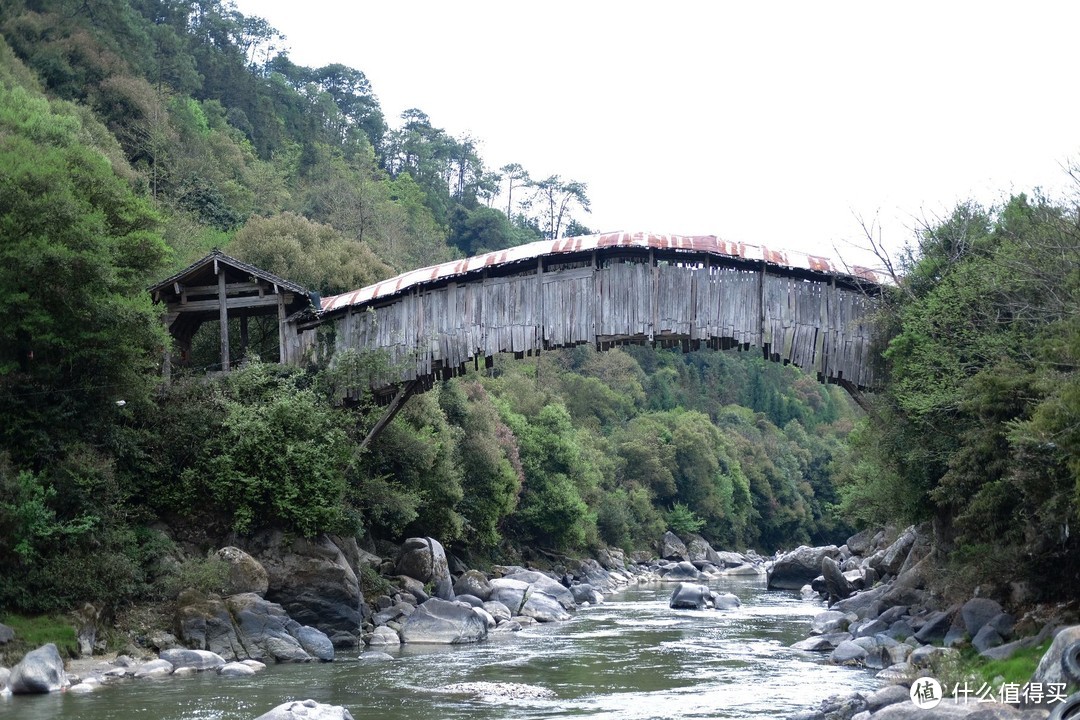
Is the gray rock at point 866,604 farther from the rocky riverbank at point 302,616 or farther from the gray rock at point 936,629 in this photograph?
the rocky riverbank at point 302,616

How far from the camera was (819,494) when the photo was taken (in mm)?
76062

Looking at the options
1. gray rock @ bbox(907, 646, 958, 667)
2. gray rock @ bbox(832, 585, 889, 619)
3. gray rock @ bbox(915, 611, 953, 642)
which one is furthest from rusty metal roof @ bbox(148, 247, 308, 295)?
gray rock @ bbox(907, 646, 958, 667)

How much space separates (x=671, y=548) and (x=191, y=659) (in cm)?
4249

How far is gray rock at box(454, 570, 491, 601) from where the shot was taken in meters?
26.3

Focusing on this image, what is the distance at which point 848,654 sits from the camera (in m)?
17.9

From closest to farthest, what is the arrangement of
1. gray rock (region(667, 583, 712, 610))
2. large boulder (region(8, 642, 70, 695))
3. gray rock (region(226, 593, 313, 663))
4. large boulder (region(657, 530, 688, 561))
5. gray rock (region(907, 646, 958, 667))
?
large boulder (region(8, 642, 70, 695)) → gray rock (region(907, 646, 958, 667)) → gray rock (region(226, 593, 313, 663)) → gray rock (region(667, 583, 712, 610)) → large boulder (region(657, 530, 688, 561))

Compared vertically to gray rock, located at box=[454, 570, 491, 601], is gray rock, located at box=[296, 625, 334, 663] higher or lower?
higher

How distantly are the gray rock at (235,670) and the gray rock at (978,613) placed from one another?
34.9 ft

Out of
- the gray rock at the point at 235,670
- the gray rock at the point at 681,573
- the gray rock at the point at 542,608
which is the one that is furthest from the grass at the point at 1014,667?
the gray rock at the point at 681,573

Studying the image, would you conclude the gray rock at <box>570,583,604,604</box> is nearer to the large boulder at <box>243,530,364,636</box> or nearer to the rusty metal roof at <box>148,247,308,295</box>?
the large boulder at <box>243,530,364,636</box>

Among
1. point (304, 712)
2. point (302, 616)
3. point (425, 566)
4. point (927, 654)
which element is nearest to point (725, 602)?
point (425, 566)

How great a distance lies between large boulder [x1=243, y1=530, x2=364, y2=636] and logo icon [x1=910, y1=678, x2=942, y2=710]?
10.8 meters

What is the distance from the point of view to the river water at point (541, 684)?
1329 cm

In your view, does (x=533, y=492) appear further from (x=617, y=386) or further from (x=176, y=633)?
(x=617, y=386)
